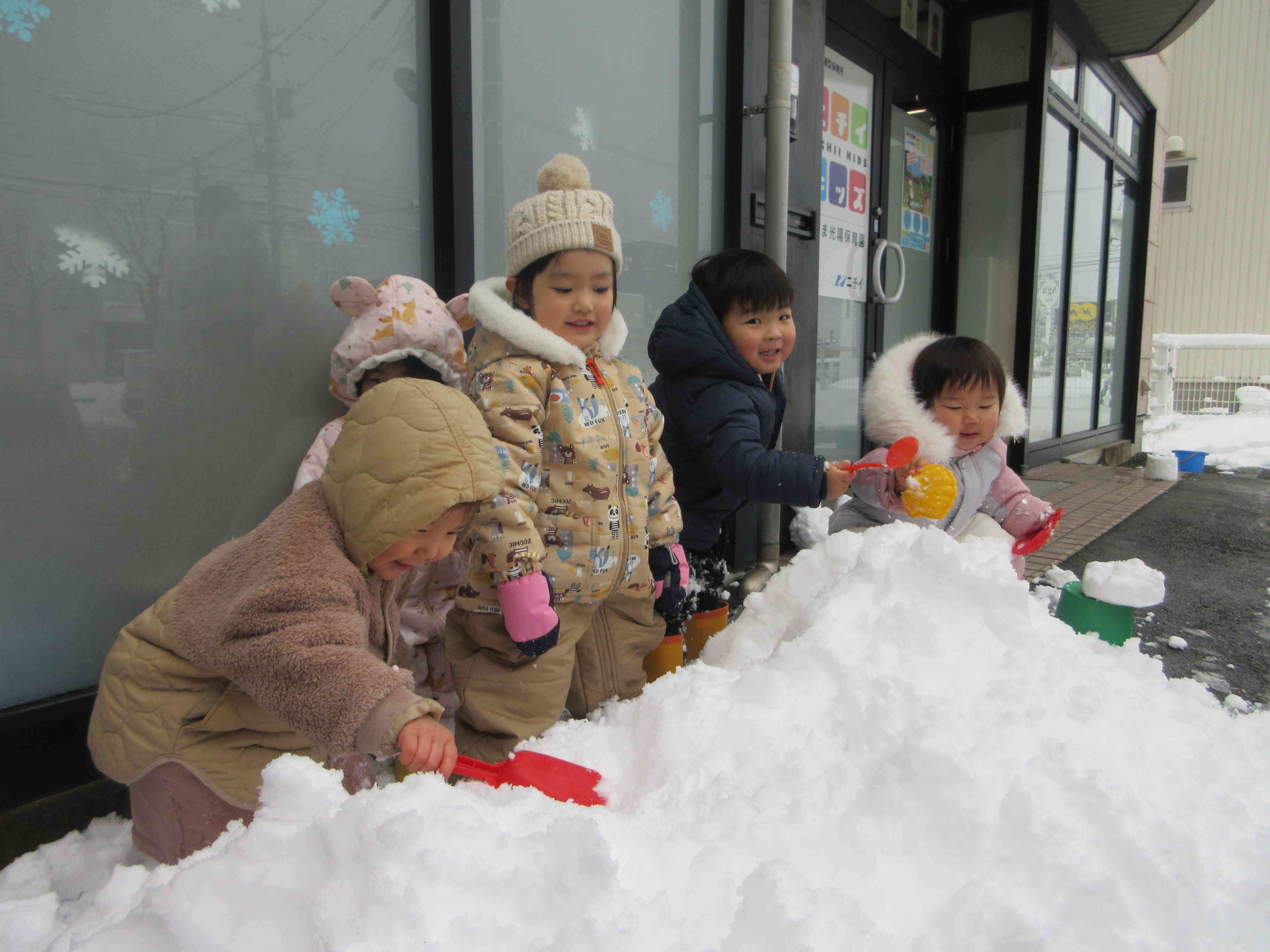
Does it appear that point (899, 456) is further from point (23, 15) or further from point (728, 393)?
point (23, 15)

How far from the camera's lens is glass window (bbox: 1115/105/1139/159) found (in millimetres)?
8281

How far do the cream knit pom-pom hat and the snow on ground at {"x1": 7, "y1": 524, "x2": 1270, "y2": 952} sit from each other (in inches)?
41.2

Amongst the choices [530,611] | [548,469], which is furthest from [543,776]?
[548,469]

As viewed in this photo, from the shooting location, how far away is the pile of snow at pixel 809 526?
160 inches

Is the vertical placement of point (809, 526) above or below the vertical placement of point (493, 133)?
below

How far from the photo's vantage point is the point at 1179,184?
615 inches

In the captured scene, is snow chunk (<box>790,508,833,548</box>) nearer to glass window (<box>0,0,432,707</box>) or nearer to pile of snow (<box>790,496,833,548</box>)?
pile of snow (<box>790,496,833,548</box>)

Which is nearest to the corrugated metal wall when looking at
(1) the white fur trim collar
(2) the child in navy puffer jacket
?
(2) the child in navy puffer jacket

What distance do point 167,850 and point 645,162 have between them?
9.03ft

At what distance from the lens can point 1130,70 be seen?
8180mm

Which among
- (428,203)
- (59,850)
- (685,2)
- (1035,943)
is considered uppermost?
(685,2)

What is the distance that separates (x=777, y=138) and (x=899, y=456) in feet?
5.19

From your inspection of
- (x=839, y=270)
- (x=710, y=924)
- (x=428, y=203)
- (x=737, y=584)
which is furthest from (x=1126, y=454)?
(x=710, y=924)

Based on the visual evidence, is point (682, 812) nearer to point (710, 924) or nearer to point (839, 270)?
point (710, 924)
